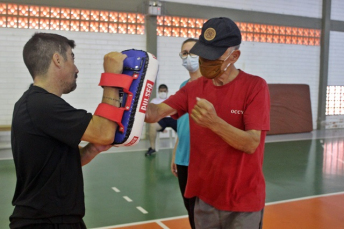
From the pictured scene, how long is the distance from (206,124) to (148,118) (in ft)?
1.73

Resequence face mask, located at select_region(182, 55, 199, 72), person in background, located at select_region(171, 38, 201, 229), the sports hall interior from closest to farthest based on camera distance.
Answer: person in background, located at select_region(171, 38, 201, 229) → face mask, located at select_region(182, 55, 199, 72) → the sports hall interior

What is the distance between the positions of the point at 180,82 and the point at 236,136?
28.7 ft

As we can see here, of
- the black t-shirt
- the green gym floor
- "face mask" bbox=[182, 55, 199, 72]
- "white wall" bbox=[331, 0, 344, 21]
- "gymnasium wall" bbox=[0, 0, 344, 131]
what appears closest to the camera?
the black t-shirt

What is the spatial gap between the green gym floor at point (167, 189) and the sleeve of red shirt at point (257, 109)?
248cm

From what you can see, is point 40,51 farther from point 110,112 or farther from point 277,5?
point 277,5

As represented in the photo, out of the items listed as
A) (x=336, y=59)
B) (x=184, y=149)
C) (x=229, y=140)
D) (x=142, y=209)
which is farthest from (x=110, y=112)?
(x=336, y=59)

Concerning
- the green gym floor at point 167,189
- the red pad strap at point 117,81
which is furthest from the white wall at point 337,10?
the red pad strap at point 117,81

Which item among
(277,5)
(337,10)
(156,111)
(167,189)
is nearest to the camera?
(156,111)

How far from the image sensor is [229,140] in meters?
1.99

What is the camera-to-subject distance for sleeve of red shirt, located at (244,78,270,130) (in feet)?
6.76

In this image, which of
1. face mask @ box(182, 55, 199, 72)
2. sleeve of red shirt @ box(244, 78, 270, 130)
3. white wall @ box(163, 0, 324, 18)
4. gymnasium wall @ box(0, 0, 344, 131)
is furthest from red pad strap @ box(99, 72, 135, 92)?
white wall @ box(163, 0, 324, 18)

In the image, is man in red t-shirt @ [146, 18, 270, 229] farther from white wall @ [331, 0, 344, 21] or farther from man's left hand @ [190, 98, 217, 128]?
white wall @ [331, 0, 344, 21]

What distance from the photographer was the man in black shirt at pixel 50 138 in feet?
5.94

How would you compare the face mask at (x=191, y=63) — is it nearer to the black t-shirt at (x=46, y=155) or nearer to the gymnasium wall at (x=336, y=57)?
the black t-shirt at (x=46, y=155)
